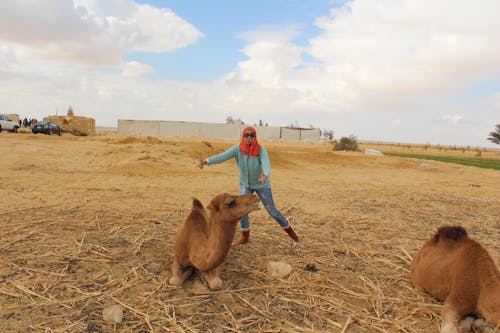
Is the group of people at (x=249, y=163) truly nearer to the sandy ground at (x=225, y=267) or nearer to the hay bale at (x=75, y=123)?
the sandy ground at (x=225, y=267)

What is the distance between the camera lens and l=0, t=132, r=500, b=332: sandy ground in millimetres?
4043

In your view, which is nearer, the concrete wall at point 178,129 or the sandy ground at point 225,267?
the sandy ground at point 225,267

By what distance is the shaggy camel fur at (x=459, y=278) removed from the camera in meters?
3.73

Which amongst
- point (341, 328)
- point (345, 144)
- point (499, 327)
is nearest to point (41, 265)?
point (341, 328)

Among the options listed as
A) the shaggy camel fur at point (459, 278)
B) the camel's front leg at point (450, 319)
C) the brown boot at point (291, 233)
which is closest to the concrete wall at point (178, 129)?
the brown boot at point (291, 233)

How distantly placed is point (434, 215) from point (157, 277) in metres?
7.37

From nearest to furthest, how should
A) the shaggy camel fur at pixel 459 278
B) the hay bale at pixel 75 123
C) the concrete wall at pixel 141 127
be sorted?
the shaggy camel fur at pixel 459 278 < the hay bale at pixel 75 123 < the concrete wall at pixel 141 127

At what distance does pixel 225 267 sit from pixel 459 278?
2909mm

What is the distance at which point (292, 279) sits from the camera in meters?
5.09

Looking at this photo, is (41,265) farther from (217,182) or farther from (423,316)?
(217,182)

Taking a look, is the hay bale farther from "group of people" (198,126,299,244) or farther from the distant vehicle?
"group of people" (198,126,299,244)

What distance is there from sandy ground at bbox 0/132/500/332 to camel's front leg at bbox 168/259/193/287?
11 centimetres

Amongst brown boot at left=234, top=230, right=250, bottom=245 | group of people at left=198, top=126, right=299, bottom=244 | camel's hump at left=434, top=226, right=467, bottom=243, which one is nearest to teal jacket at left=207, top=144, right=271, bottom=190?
group of people at left=198, top=126, right=299, bottom=244

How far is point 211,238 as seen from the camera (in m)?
4.43
